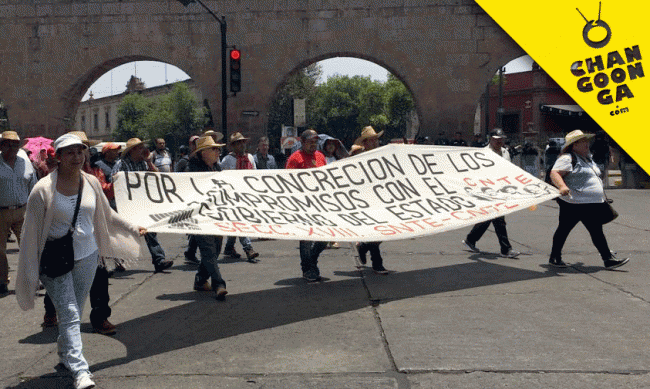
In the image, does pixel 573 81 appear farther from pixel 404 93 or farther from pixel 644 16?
pixel 404 93

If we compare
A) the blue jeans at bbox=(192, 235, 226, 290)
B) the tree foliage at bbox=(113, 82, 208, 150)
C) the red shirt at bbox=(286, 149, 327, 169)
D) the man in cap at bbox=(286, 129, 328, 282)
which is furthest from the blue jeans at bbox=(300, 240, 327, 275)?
the tree foliage at bbox=(113, 82, 208, 150)

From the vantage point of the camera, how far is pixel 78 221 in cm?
534

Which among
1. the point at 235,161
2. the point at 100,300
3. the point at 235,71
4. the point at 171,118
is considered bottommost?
the point at 100,300

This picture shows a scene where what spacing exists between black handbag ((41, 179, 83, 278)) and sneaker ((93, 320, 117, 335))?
Answer: 1457 mm

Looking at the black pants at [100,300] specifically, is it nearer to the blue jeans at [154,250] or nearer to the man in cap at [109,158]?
the blue jeans at [154,250]

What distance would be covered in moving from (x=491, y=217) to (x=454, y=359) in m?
3.40

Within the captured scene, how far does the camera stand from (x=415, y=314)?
Result: 6836mm

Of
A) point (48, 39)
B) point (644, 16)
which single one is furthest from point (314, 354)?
point (48, 39)

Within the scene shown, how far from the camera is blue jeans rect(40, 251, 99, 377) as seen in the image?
494 centimetres

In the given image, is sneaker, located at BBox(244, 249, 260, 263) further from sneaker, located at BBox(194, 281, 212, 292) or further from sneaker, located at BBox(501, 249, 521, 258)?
sneaker, located at BBox(501, 249, 521, 258)

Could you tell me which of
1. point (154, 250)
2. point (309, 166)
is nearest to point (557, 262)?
point (309, 166)

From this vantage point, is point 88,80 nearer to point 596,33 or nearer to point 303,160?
point 596,33

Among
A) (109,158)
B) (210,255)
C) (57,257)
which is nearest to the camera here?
(57,257)

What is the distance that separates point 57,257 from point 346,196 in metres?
3.77
